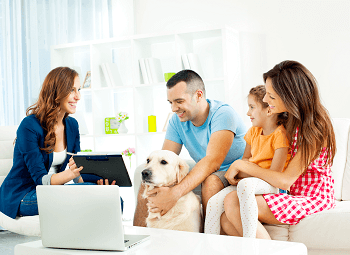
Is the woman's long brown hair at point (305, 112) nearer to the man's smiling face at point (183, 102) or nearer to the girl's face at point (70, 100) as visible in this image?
the man's smiling face at point (183, 102)

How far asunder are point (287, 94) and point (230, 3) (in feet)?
7.00

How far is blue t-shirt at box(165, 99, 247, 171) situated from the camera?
78.0 inches

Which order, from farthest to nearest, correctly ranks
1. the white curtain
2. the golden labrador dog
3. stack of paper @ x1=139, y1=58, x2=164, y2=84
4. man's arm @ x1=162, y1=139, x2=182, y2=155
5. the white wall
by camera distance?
stack of paper @ x1=139, y1=58, x2=164, y2=84
the white curtain
the white wall
man's arm @ x1=162, y1=139, x2=182, y2=155
the golden labrador dog

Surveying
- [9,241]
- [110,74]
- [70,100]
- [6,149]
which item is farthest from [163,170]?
[110,74]

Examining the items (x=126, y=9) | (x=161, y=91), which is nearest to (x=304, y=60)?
(x=161, y=91)

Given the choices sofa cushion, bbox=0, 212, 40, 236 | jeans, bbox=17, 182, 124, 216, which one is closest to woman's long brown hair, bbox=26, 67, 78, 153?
jeans, bbox=17, 182, 124, 216

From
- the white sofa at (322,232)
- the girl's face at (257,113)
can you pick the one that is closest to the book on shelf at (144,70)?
the girl's face at (257,113)

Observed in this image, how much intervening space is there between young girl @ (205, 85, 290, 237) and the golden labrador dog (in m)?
0.08

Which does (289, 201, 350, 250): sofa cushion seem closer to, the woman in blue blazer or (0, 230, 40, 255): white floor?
the woman in blue blazer

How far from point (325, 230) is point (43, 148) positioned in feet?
4.83

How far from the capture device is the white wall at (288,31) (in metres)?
2.97

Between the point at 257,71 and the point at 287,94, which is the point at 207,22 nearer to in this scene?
the point at 257,71

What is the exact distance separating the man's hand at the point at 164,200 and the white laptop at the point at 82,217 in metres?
0.49

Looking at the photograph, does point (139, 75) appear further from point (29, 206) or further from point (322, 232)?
point (322, 232)
